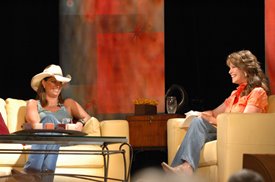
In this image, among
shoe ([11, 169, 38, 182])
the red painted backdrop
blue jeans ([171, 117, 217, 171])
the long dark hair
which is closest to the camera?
shoe ([11, 169, 38, 182])

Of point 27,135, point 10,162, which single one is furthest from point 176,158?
point 27,135

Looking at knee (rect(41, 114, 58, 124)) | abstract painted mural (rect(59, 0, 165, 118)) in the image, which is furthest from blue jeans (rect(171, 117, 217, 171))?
abstract painted mural (rect(59, 0, 165, 118))

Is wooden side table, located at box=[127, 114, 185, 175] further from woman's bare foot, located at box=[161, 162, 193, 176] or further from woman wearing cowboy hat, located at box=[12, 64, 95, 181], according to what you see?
woman's bare foot, located at box=[161, 162, 193, 176]

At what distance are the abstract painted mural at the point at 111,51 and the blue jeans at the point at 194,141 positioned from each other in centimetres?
196

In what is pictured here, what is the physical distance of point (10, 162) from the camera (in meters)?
5.21

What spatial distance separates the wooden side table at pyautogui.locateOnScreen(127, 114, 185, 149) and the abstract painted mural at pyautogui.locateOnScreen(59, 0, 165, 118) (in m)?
0.91

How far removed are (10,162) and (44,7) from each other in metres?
2.81

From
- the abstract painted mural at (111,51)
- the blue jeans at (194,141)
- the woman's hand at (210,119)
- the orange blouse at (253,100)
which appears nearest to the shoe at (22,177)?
the blue jeans at (194,141)

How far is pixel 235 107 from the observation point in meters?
5.60

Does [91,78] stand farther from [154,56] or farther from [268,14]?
[268,14]

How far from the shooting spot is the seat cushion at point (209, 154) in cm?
517

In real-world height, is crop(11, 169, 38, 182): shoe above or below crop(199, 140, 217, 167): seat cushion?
below

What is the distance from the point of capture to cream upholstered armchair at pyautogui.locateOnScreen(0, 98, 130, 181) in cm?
512

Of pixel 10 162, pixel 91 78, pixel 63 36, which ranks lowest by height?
pixel 10 162
